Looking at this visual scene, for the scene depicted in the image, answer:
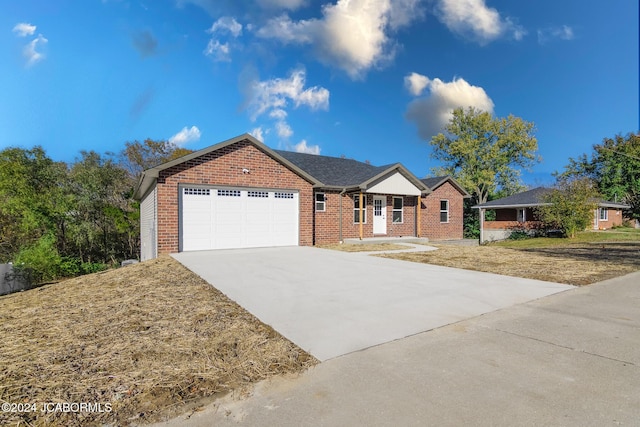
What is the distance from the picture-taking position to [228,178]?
1292cm

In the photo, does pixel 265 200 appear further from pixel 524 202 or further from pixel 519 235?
pixel 524 202

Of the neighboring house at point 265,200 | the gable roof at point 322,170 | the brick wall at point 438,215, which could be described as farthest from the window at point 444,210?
the gable roof at point 322,170

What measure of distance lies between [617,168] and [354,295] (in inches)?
1703

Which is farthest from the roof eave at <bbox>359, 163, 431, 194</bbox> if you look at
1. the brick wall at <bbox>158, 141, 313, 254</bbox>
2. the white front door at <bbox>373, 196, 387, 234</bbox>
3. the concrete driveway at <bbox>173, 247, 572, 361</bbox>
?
the concrete driveway at <bbox>173, 247, 572, 361</bbox>

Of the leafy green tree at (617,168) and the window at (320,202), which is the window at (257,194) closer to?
the window at (320,202)

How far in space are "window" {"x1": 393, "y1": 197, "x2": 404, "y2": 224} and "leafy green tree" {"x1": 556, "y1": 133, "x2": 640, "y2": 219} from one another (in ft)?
72.4

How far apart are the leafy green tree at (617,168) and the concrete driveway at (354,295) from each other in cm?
3174

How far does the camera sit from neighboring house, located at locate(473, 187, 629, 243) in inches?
1069

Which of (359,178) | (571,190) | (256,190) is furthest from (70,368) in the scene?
(571,190)

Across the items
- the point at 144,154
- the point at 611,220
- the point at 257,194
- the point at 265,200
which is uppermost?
the point at 144,154

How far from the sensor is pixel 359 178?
57.0 ft

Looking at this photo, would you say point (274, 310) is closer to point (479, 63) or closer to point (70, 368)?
point (70, 368)

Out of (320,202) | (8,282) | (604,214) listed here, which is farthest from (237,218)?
(604,214)

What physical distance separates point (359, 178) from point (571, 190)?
14.2 m
